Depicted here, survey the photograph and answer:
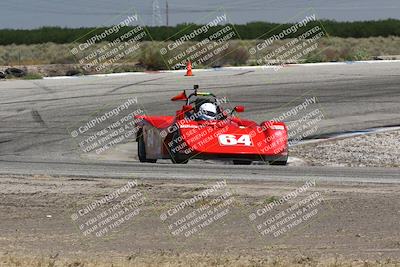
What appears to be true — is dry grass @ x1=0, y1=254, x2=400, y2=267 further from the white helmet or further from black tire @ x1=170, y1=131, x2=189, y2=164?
the white helmet

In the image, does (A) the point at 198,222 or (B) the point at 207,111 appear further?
(B) the point at 207,111

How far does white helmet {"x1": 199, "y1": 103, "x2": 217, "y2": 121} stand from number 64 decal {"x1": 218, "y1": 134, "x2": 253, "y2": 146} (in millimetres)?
810

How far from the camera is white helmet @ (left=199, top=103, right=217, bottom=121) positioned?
1633 cm

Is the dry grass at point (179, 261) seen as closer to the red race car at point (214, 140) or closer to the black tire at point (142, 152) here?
the red race car at point (214, 140)

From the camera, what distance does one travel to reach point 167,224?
9859 millimetres

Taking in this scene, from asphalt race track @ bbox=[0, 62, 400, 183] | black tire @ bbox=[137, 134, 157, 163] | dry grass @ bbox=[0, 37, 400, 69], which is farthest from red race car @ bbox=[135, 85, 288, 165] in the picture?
dry grass @ bbox=[0, 37, 400, 69]

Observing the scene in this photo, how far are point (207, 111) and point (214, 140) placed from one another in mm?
1050

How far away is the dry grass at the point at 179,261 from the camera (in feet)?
25.3

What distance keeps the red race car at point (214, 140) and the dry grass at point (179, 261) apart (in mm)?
7270

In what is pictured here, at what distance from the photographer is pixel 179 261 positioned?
795 centimetres

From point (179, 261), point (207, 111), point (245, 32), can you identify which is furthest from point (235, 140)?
point (245, 32)

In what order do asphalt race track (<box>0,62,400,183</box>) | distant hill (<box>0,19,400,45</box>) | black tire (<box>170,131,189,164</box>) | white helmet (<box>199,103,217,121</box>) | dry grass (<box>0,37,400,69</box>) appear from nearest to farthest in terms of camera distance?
asphalt race track (<box>0,62,400,183</box>)
black tire (<box>170,131,189,164</box>)
white helmet (<box>199,103,217,121</box>)
dry grass (<box>0,37,400,69</box>)
distant hill (<box>0,19,400,45</box>)

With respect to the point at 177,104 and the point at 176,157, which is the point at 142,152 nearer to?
the point at 176,157

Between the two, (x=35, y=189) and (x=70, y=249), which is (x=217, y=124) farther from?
(x=70, y=249)
